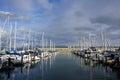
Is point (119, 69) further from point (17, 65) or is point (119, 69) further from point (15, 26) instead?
point (15, 26)

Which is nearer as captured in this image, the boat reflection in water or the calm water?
the boat reflection in water

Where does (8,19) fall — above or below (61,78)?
above

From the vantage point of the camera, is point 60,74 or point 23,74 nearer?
point 23,74

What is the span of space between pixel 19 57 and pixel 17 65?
2.96 metres

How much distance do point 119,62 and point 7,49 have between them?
1613 inches

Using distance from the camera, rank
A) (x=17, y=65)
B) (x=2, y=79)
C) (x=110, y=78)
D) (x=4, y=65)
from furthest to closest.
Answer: (x=17, y=65) → (x=4, y=65) → (x=110, y=78) → (x=2, y=79)

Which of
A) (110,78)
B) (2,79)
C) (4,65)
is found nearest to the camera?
(2,79)

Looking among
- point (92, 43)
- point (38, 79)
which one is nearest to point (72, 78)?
point (38, 79)

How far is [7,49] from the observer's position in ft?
218

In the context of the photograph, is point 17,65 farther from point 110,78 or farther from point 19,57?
point 110,78

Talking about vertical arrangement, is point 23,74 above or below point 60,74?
above

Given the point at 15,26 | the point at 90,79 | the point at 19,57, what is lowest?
the point at 90,79

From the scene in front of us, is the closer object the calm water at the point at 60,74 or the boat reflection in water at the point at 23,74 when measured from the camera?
the boat reflection in water at the point at 23,74

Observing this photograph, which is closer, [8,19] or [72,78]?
[72,78]
